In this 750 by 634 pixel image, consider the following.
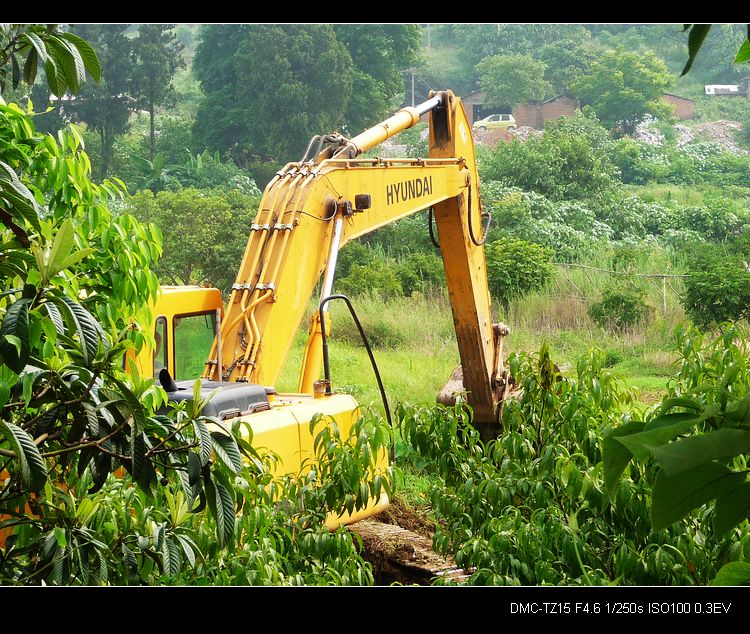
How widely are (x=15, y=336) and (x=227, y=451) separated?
39 cm

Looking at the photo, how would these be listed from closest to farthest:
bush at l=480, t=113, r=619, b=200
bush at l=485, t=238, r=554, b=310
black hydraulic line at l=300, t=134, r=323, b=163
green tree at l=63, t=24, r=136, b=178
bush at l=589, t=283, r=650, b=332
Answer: black hydraulic line at l=300, t=134, r=323, b=163
green tree at l=63, t=24, r=136, b=178
bush at l=589, t=283, r=650, b=332
bush at l=485, t=238, r=554, b=310
bush at l=480, t=113, r=619, b=200

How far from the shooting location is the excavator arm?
12.5ft

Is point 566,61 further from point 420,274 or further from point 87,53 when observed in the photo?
point 87,53

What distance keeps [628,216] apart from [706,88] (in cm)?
179

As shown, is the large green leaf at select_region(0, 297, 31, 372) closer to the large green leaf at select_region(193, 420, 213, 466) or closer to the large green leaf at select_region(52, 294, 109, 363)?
the large green leaf at select_region(52, 294, 109, 363)

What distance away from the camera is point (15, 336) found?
112 centimetres

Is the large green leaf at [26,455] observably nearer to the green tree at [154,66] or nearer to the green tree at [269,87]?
the green tree at [154,66]

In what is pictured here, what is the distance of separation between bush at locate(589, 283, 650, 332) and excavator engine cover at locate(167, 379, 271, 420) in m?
6.87

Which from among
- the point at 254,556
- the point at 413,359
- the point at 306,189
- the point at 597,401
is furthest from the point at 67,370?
the point at 413,359

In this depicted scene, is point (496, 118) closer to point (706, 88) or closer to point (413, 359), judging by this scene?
point (706, 88)

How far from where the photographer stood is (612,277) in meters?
10.2

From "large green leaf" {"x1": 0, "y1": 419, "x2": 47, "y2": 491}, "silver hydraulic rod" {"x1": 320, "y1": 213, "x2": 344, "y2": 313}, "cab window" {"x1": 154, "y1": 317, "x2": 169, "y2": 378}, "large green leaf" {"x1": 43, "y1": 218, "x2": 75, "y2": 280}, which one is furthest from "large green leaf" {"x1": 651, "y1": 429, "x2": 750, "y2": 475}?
"cab window" {"x1": 154, "y1": 317, "x2": 169, "y2": 378}

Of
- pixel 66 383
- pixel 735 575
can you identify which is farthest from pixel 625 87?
pixel 735 575

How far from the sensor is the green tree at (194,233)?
9281 millimetres
